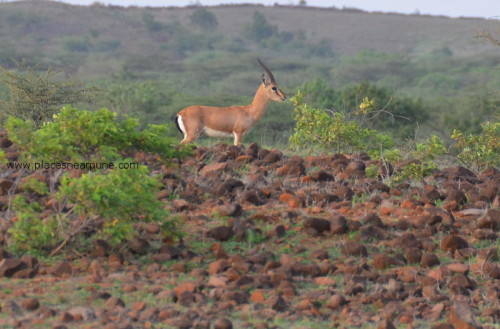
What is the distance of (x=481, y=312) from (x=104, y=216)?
2.25 meters

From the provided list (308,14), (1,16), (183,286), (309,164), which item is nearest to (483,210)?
(309,164)

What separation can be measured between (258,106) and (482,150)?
373 cm

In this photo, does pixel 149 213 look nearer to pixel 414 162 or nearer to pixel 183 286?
pixel 183 286

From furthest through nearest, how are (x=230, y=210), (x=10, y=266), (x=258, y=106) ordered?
(x=258, y=106) < (x=230, y=210) < (x=10, y=266)

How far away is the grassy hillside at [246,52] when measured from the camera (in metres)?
28.7

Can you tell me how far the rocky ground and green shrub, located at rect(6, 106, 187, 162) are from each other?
1.67 feet

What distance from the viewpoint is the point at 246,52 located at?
57.7 meters

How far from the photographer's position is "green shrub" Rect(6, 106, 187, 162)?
229 inches

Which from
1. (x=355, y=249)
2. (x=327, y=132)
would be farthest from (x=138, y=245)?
(x=327, y=132)

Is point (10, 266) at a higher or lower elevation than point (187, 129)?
higher

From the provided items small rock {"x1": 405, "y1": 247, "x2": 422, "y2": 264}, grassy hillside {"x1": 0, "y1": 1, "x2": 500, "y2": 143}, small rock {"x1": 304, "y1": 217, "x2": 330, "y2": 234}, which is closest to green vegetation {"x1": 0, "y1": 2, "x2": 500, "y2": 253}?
grassy hillside {"x1": 0, "y1": 1, "x2": 500, "y2": 143}

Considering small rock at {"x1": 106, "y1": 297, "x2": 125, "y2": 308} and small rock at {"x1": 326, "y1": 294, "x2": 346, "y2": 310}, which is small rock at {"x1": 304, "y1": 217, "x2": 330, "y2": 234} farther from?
small rock at {"x1": 106, "y1": 297, "x2": 125, "y2": 308}

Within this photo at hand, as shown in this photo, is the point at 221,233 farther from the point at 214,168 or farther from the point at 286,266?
the point at 214,168

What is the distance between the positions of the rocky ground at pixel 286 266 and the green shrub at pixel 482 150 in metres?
1.83
